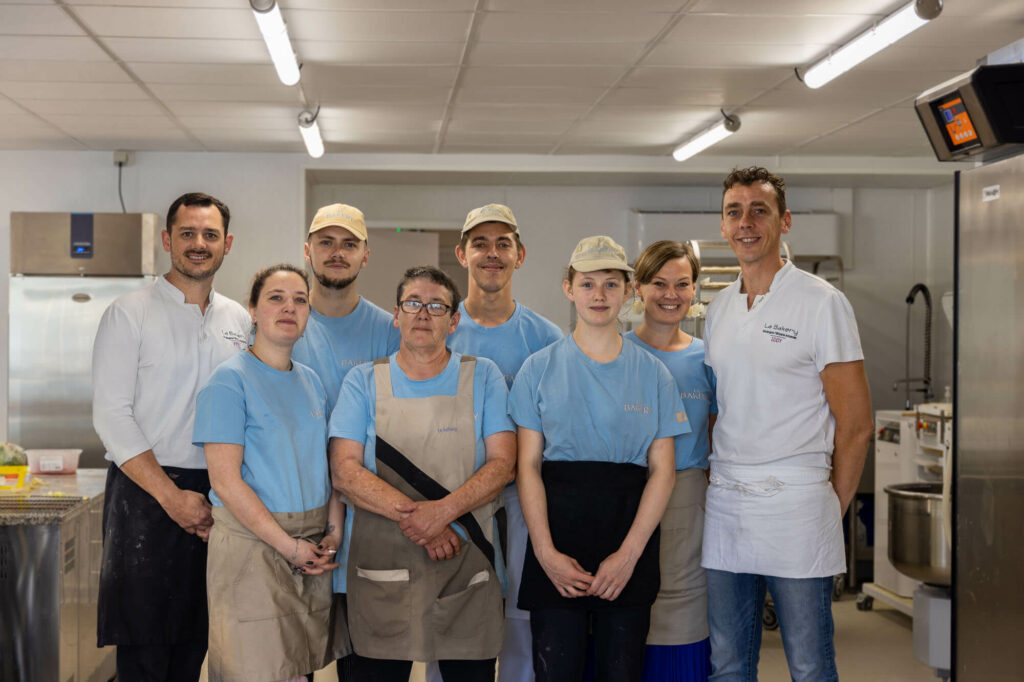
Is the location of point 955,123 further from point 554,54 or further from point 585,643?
point 554,54

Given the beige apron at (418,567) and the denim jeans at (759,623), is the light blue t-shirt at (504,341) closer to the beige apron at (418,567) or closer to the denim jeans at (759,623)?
the beige apron at (418,567)

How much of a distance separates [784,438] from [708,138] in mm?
3569

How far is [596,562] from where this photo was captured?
241 cm

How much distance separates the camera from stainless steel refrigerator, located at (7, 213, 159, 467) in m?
5.82

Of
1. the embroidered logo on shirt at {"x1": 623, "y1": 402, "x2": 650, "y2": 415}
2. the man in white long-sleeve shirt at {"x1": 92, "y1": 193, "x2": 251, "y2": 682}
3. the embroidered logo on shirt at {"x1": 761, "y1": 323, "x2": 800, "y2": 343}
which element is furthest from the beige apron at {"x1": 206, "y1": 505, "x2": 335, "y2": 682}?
the embroidered logo on shirt at {"x1": 761, "y1": 323, "x2": 800, "y2": 343}

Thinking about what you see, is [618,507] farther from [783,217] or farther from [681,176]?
[681,176]

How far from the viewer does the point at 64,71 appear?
14.6 feet

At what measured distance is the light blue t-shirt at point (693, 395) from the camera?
8.57 feet

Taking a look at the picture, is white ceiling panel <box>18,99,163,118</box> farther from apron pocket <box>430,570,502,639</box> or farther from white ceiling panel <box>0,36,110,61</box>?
apron pocket <box>430,570,502,639</box>

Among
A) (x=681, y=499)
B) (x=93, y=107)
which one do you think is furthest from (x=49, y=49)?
(x=681, y=499)

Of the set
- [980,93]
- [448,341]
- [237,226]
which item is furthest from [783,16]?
[237,226]

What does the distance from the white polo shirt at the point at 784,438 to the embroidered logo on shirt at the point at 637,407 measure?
228 mm

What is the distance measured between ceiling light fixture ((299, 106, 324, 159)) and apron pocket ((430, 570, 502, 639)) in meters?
3.45

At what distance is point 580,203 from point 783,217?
15.2 feet
